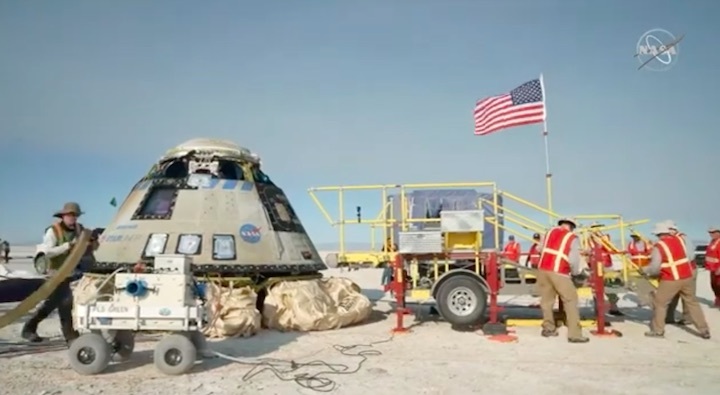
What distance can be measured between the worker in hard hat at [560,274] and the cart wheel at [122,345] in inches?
252

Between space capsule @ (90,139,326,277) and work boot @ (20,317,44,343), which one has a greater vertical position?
space capsule @ (90,139,326,277)

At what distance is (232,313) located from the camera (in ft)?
31.2

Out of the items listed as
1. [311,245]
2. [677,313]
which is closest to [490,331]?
[311,245]

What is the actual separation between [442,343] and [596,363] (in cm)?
241

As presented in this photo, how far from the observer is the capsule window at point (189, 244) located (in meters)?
10.6

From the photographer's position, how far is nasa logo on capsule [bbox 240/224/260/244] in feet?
35.9

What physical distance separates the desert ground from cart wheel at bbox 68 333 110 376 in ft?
0.36

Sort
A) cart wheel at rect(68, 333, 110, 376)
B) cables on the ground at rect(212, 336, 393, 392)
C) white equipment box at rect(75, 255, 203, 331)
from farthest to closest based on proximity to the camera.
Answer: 1. white equipment box at rect(75, 255, 203, 331)
2. cart wheel at rect(68, 333, 110, 376)
3. cables on the ground at rect(212, 336, 393, 392)

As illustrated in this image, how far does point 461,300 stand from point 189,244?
17.2 ft

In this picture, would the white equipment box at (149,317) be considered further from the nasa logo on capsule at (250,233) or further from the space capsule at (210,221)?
the nasa logo on capsule at (250,233)

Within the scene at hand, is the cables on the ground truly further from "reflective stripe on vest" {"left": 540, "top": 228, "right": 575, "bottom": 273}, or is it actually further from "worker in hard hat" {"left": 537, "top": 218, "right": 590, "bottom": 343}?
"reflective stripe on vest" {"left": 540, "top": 228, "right": 575, "bottom": 273}

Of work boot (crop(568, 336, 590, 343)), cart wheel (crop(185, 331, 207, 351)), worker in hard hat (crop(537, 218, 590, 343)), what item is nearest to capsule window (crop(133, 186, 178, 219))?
cart wheel (crop(185, 331, 207, 351))

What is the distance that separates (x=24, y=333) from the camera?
28.2 ft

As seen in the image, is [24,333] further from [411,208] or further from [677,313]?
[677,313]
